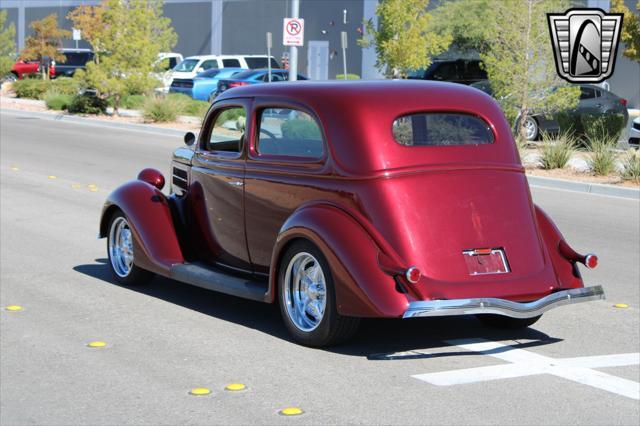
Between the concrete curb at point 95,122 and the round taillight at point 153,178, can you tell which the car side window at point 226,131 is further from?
the concrete curb at point 95,122

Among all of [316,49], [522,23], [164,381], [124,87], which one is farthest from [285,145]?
[316,49]

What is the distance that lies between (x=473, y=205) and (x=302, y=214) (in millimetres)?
1105

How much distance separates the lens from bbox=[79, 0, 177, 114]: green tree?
31922 mm

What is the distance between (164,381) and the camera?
6332mm

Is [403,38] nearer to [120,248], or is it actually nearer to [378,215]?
[120,248]

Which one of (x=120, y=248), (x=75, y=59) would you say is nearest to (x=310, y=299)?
(x=120, y=248)

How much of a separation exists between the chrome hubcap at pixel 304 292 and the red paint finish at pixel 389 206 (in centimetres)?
13

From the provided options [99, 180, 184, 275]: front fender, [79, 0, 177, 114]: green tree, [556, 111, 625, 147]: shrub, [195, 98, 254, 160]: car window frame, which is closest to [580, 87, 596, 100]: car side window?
[556, 111, 625, 147]: shrub

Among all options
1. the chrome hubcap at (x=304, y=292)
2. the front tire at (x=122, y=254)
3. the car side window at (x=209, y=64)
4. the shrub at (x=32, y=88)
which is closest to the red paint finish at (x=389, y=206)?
the chrome hubcap at (x=304, y=292)

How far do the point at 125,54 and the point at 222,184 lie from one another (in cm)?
2482

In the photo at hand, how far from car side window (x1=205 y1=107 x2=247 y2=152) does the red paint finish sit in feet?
0.96

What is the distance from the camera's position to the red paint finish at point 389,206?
672 cm

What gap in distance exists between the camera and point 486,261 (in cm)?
698

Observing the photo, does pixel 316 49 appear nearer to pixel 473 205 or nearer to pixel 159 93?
pixel 159 93
